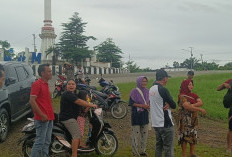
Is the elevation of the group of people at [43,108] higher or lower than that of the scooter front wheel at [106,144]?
higher

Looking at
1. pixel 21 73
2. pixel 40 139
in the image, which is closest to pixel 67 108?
pixel 40 139

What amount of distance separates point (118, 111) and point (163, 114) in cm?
576

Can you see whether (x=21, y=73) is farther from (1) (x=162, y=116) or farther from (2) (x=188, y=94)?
(1) (x=162, y=116)

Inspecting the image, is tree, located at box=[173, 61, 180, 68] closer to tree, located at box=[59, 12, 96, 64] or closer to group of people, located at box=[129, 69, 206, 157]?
tree, located at box=[59, 12, 96, 64]

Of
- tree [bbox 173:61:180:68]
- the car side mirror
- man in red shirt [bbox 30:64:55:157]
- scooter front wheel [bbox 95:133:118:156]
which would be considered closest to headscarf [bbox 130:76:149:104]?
scooter front wheel [bbox 95:133:118:156]

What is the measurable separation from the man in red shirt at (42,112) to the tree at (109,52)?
4973 cm

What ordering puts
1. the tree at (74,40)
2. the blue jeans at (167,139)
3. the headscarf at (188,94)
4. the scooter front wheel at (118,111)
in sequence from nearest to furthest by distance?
the blue jeans at (167,139) → the headscarf at (188,94) → the scooter front wheel at (118,111) → the tree at (74,40)

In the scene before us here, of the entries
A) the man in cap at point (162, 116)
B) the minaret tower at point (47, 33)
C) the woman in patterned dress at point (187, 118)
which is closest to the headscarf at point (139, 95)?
the woman in patterned dress at point (187, 118)

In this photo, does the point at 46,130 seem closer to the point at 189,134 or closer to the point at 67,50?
the point at 189,134

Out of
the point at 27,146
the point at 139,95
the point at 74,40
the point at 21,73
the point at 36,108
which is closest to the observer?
the point at 36,108

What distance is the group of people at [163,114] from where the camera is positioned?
18.0 ft

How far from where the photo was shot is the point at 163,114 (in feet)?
18.1

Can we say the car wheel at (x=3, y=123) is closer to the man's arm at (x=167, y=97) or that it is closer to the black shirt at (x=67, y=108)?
the black shirt at (x=67, y=108)

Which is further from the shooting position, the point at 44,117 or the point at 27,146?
the point at 27,146
